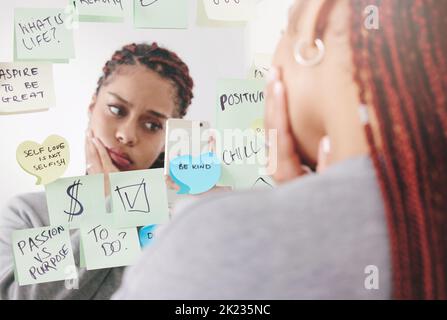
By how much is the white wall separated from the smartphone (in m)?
0.02

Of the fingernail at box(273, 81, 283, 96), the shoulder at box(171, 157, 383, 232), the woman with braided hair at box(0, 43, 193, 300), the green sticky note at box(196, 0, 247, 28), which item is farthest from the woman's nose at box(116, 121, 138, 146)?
the shoulder at box(171, 157, 383, 232)

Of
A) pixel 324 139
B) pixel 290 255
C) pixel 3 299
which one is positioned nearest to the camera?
pixel 290 255

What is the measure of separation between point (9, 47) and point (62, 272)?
1.41 feet

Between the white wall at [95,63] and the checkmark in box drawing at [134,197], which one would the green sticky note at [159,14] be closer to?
the white wall at [95,63]

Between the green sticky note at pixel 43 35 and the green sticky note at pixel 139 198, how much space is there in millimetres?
252

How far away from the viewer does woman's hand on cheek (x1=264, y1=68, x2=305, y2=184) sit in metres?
0.76

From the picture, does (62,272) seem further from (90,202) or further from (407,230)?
(407,230)

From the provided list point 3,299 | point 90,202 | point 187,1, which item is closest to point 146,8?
point 187,1

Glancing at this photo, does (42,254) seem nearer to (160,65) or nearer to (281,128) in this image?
→ (160,65)

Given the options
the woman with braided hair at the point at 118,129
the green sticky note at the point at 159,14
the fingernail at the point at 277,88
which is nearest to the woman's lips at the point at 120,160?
the woman with braided hair at the point at 118,129

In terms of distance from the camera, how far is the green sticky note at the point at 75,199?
1.01 m

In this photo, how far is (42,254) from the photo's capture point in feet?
3.31

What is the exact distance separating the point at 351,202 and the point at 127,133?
556 millimetres
